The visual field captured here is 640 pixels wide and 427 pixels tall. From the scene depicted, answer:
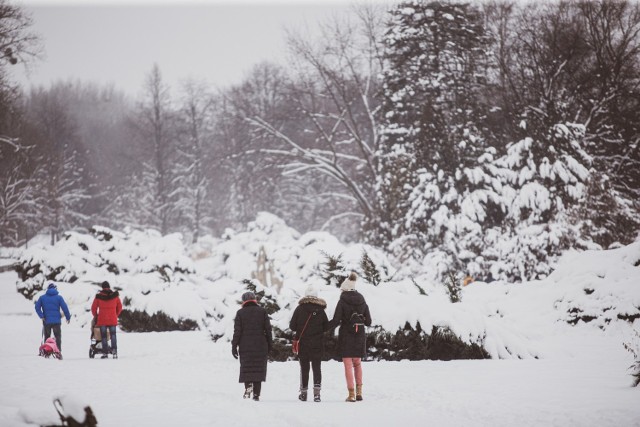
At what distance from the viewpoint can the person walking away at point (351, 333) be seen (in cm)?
999

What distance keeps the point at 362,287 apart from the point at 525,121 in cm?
→ 1315

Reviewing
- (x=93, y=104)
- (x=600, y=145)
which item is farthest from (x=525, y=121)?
(x=93, y=104)

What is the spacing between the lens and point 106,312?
50.9ft

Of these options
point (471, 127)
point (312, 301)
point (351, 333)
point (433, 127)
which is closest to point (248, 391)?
point (312, 301)

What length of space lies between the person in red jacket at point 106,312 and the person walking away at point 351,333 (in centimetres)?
705

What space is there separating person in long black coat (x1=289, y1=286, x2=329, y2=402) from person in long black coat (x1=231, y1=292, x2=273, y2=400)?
1.41ft

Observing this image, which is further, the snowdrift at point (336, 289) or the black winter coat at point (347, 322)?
the snowdrift at point (336, 289)

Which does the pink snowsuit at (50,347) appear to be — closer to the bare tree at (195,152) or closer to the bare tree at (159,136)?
the bare tree at (159,136)

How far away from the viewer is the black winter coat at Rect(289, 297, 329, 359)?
1009 centimetres

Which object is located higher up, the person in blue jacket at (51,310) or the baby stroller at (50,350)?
the person in blue jacket at (51,310)

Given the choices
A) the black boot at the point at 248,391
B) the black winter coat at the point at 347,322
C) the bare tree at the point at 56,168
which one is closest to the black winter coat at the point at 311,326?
the black winter coat at the point at 347,322

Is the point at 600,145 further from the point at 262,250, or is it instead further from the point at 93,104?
the point at 93,104

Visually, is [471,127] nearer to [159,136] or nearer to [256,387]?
[256,387]

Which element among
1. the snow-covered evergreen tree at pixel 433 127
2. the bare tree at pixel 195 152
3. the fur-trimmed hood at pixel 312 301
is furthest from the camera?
the bare tree at pixel 195 152
